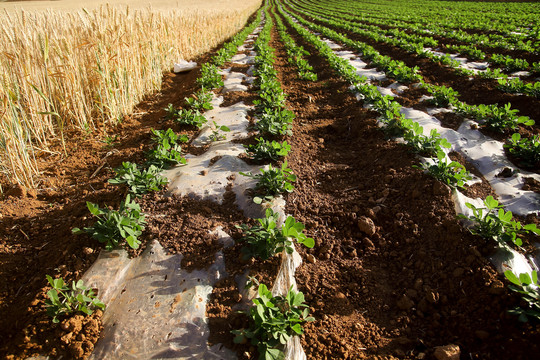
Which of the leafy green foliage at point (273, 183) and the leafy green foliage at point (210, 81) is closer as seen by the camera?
the leafy green foliage at point (273, 183)

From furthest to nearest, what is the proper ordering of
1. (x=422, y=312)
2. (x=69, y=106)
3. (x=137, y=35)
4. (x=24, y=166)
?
(x=137, y=35) → (x=69, y=106) → (x=24, y=166) → (x=422, y=312)

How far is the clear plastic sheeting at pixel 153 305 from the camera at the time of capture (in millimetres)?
1860

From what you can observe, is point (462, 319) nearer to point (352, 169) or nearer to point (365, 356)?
point (365, 356)

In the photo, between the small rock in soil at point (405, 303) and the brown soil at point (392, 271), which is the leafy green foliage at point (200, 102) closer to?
the brown soil at point (392, 271)

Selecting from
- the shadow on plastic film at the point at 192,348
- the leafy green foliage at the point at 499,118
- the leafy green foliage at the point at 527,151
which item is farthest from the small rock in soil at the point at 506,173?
the shadow on plastic film at the point at 192,348

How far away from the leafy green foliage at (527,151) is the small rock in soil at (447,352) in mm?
2783

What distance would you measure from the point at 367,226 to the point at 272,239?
108cm

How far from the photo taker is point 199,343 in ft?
6.20

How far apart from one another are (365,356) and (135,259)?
1.95m

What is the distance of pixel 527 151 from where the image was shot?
346cm

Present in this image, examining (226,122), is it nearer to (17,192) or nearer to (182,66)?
(17,192)

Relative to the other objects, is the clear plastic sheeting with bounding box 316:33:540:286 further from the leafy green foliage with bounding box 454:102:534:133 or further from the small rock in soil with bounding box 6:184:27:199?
the small rock in soil with bounding box 6:184:27:199

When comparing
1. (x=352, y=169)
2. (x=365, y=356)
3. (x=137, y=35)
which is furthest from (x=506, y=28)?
(x=365, y=356)

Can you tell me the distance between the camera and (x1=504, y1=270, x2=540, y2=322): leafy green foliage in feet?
5.83
